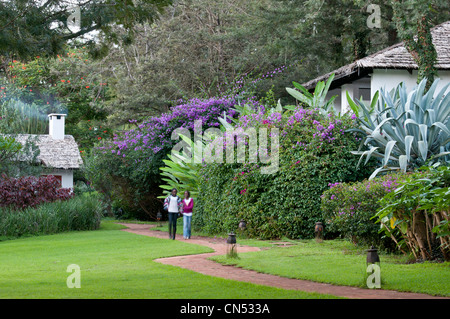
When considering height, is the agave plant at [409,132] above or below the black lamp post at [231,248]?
above

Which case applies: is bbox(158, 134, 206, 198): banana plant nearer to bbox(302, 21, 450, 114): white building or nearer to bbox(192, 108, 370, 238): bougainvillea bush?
bbox(192, 108, 370, 238): bougainvillea bush

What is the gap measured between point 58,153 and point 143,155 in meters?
8.70

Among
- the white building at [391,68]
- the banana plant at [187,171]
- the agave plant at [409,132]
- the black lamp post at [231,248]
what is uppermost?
the white building at [391,68]

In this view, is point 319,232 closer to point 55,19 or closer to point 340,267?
point 340,267

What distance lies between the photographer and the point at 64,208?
71.1 feet

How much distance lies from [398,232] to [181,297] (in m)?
5.52

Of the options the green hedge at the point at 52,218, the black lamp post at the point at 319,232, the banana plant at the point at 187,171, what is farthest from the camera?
the banana plant at the point at 187,171

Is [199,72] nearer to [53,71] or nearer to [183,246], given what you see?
[53,71]

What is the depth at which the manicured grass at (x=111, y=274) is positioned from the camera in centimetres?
789

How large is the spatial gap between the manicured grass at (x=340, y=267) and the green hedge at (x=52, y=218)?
1023 centimetres

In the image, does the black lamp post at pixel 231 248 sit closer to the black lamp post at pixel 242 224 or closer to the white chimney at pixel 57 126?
the black lamp post at pixel 242 224

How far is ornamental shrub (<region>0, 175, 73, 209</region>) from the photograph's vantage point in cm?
2133

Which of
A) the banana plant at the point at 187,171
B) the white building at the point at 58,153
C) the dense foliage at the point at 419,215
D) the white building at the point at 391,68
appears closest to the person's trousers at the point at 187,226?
the banana plant at the point at 187,171

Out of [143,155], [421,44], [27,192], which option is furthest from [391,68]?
[27,192]
